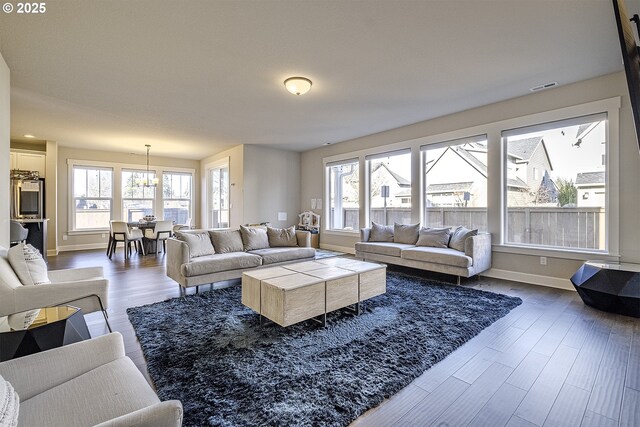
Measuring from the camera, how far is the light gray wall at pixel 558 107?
11.0 ft

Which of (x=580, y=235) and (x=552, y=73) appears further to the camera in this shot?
(x=580, y=235)

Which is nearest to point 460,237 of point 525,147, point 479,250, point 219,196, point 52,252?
point 479,250

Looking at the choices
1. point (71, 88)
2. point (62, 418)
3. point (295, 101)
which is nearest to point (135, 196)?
point (71, 88)

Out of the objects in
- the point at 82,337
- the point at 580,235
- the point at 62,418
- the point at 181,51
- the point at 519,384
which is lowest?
the point at 519,384

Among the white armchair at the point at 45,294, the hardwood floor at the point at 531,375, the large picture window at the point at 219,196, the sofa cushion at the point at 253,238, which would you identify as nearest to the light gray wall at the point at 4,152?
the white armchair at the point at 45,294

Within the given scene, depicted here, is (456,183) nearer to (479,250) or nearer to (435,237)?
(435,237)

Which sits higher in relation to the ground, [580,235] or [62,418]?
[580,235]

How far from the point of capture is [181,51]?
9.53 ft

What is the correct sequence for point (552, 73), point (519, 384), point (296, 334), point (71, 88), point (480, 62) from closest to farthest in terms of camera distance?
point (519, 384)
point (296, 334)
point (480, 62)
point (552, 73)
point (71, 88)

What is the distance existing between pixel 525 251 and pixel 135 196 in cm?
921

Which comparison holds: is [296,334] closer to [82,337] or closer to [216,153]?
[82,337]

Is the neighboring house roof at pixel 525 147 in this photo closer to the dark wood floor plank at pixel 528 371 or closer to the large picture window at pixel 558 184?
the large picture window at pixel 558 184

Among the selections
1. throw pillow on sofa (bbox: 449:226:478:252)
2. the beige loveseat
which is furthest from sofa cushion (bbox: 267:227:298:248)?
throw pillow on sofa (bbox: 449:226:478:252)

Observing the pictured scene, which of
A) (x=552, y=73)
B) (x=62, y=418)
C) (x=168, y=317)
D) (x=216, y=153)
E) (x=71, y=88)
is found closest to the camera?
(x=62, y=418)
